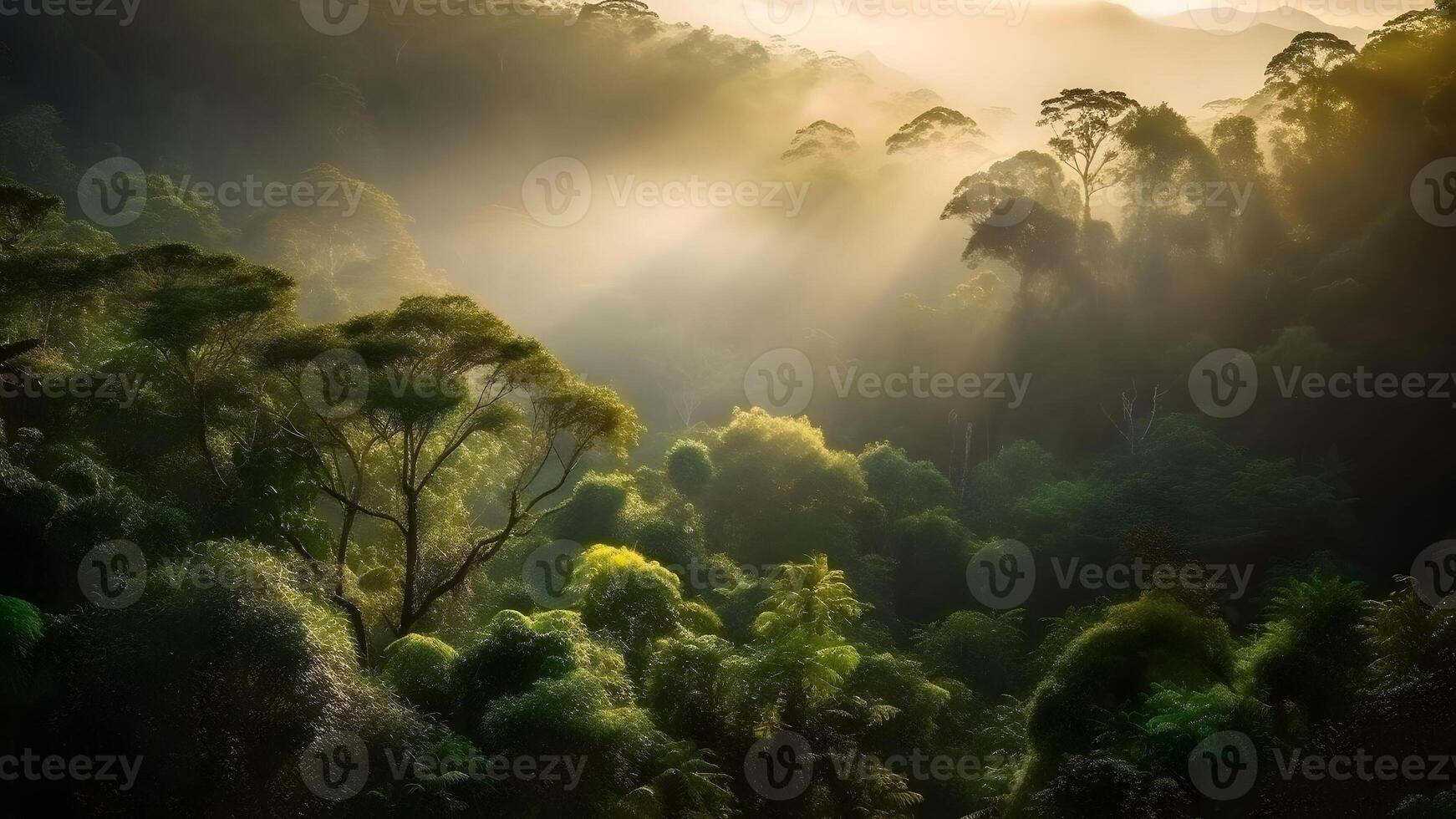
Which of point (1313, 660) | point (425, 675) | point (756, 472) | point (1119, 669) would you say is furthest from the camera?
point (756, 472)

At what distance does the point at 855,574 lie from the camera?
25.3 meters

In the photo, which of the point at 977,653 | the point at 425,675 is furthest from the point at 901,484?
the point at 425,675

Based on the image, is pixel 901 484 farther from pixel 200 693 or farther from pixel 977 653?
pixel 200 693

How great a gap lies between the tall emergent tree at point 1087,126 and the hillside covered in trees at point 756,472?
0.61ft

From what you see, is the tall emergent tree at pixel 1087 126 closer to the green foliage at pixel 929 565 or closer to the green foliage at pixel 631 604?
the green foliage at pixel 929 565

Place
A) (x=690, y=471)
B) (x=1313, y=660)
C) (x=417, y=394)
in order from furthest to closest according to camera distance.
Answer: (x=690, y=471), (x=417, y=394), (x=1313, y=660)

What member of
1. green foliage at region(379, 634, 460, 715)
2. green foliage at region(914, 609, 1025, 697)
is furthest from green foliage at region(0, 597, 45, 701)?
green foliage at region(914, 609, 1025, 697)

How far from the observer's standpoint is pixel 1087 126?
34938mm

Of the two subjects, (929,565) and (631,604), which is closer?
(631,604)

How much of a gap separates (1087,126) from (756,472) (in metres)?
19.3

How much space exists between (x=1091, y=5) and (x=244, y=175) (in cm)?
8559

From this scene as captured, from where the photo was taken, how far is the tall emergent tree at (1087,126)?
34.3m

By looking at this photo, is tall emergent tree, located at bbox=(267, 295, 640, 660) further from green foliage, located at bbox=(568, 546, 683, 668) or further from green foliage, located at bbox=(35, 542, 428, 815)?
green foliage, located at bbox=(35, 542, 428, 815)

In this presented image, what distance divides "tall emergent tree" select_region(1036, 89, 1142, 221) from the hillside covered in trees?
0.61 ft
